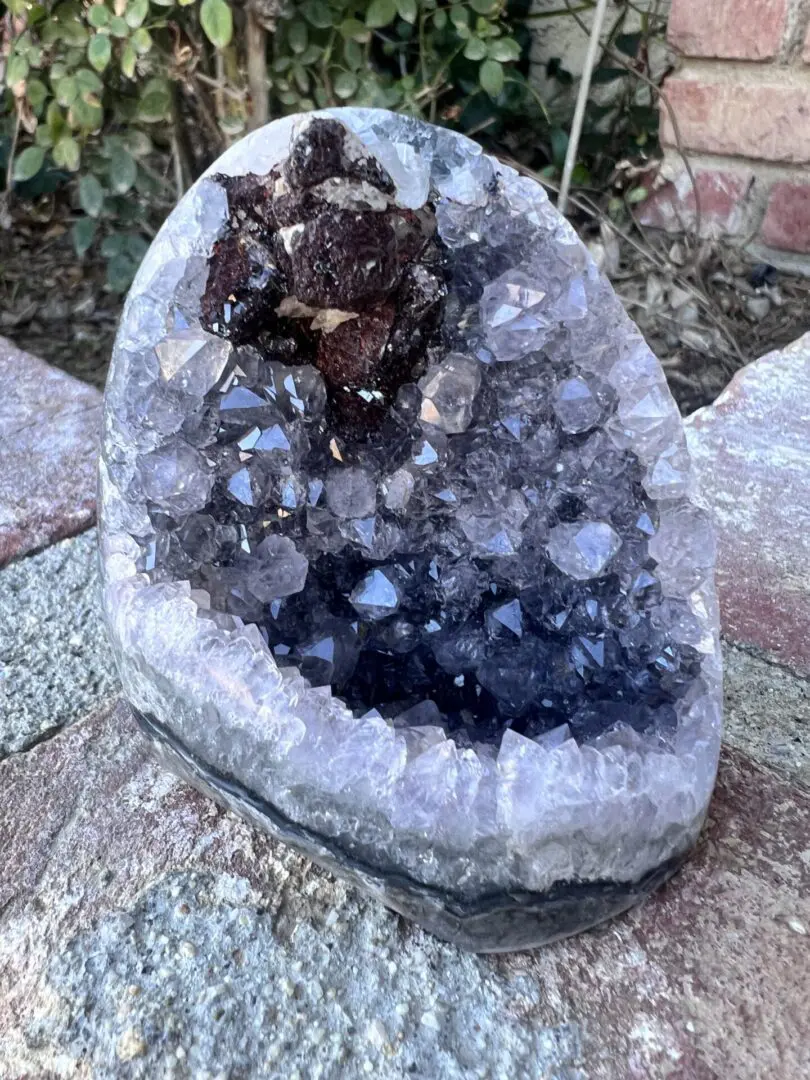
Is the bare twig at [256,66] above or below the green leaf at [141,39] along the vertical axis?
below

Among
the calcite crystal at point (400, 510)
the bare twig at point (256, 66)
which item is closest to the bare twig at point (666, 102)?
the bare twig at point (256, 66)

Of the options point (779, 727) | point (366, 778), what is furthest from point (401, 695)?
point (779, 727)

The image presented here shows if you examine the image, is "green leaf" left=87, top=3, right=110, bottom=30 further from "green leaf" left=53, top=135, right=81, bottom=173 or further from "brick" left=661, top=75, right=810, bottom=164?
"brick" left=661, top=75, right=810, bottom=164

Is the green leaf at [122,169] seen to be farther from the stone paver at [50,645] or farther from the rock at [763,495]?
the rock at [763,495]

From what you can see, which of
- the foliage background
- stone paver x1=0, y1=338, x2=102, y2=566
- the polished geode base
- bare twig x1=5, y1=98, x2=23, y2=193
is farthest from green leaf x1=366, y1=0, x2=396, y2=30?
the polished geode base

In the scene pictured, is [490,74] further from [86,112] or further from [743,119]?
[86,112]

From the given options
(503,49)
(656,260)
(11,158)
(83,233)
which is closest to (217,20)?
(503,49)
